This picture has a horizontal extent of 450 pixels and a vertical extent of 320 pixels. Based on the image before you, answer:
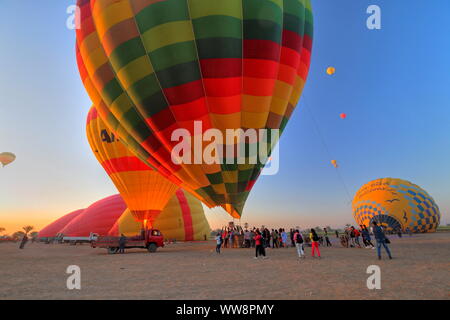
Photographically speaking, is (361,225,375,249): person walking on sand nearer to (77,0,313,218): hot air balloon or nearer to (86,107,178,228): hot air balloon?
(77,0,313,218): hot air balloon

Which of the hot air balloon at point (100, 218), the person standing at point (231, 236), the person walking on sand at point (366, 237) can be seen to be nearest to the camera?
the person walking on sand at point (366, 237)

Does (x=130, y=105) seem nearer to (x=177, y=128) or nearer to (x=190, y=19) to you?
(x=177, y=128)

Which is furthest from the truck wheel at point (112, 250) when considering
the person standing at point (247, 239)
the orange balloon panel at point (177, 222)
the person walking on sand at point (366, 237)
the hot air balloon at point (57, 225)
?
the hot air balloon at point (57, 225)

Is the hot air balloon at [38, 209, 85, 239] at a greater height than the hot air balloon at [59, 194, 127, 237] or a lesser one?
lesser

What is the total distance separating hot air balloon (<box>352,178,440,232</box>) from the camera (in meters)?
28.4

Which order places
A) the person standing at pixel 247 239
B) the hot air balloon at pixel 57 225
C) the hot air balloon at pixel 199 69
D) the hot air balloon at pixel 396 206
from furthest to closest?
the hot air balloon at pixel 57 225 → the hot air balloon at pixel 396 206 → the person standing at pixel 247 239 → the hot air balloon at pixel 199 69

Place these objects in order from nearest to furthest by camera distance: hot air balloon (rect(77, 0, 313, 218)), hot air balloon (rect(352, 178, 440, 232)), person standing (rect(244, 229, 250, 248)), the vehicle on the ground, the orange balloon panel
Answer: hot air balloon (rect(77, 0, 313, 218)), the vehicle on the ground, person standing (rect(244, 229, 250, 248)), the orange balloon panel, hot air balloon (rect(352, 178, 440, 232))

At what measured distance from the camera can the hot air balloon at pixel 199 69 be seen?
950cm

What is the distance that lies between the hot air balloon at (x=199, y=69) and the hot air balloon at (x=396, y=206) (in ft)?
74.8

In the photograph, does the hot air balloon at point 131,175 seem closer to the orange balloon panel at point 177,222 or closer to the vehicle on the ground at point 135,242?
the vehicle on the ground at point 135,242

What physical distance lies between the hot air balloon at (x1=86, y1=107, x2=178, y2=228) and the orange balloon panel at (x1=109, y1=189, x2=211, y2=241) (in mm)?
8649

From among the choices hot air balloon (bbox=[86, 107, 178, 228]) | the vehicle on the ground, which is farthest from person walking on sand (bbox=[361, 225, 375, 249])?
hot air balloon (bbox=[86, 107, 178, 228])

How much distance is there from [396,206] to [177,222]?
21729 mm
